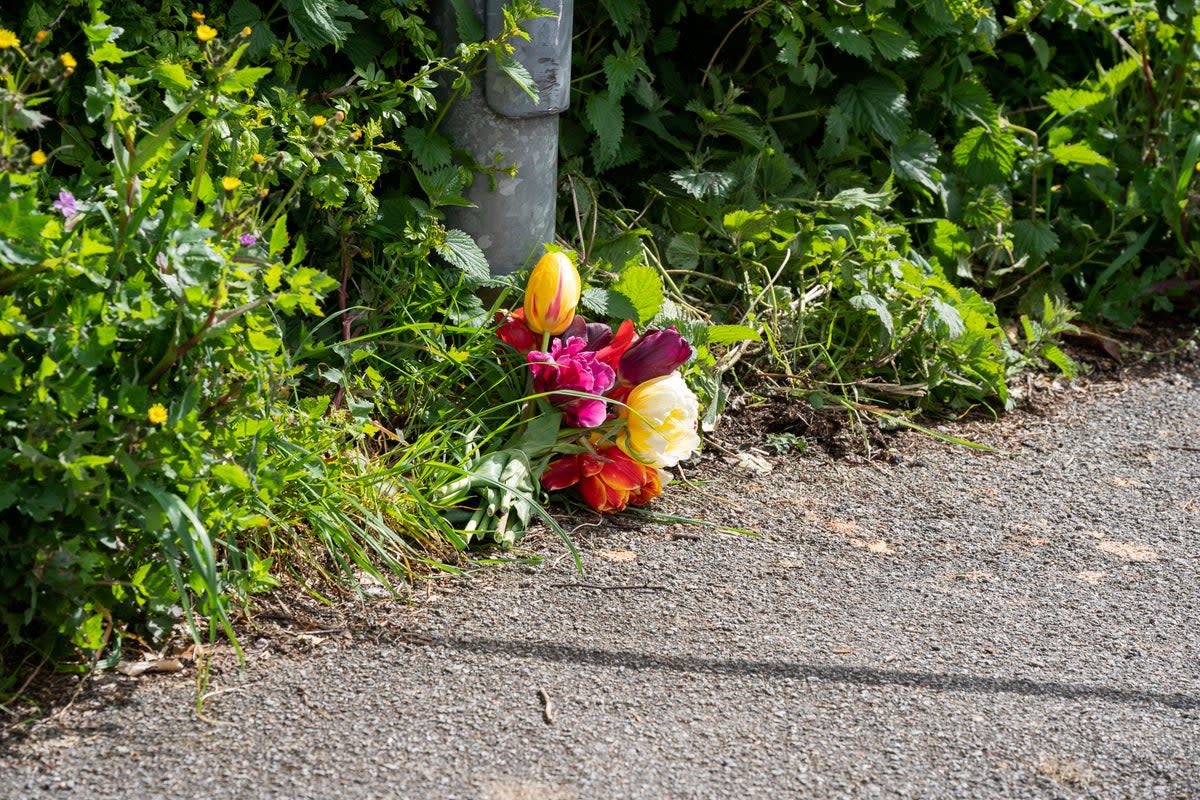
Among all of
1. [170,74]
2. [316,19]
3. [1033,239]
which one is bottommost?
[1033,239]

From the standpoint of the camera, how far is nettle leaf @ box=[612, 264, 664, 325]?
2.95 m

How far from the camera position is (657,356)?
2.65 meters

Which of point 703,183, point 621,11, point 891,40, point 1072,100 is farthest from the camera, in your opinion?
point 1072,100

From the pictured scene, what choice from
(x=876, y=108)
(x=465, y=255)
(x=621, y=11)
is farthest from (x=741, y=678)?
(x=876, y=108)

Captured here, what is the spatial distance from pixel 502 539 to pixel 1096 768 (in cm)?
114

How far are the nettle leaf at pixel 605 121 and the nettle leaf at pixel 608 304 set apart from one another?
1.42 feet

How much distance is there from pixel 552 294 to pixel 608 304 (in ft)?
0.95

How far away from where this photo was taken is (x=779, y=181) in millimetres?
3564

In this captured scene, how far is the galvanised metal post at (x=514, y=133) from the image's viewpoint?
284 centimetres

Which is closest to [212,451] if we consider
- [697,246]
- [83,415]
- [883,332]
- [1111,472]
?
[83,415]

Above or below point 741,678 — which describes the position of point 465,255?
above

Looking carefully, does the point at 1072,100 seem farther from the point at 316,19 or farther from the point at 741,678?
the point at 741,678

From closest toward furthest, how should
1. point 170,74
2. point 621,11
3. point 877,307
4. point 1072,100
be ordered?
1. point 170,74
2. point 621,11
3. point 877,307
4. point 1072,100

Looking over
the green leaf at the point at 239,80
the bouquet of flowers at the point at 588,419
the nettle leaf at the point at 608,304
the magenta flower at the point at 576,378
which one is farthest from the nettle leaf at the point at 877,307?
the green leaf at the point at 239,80
